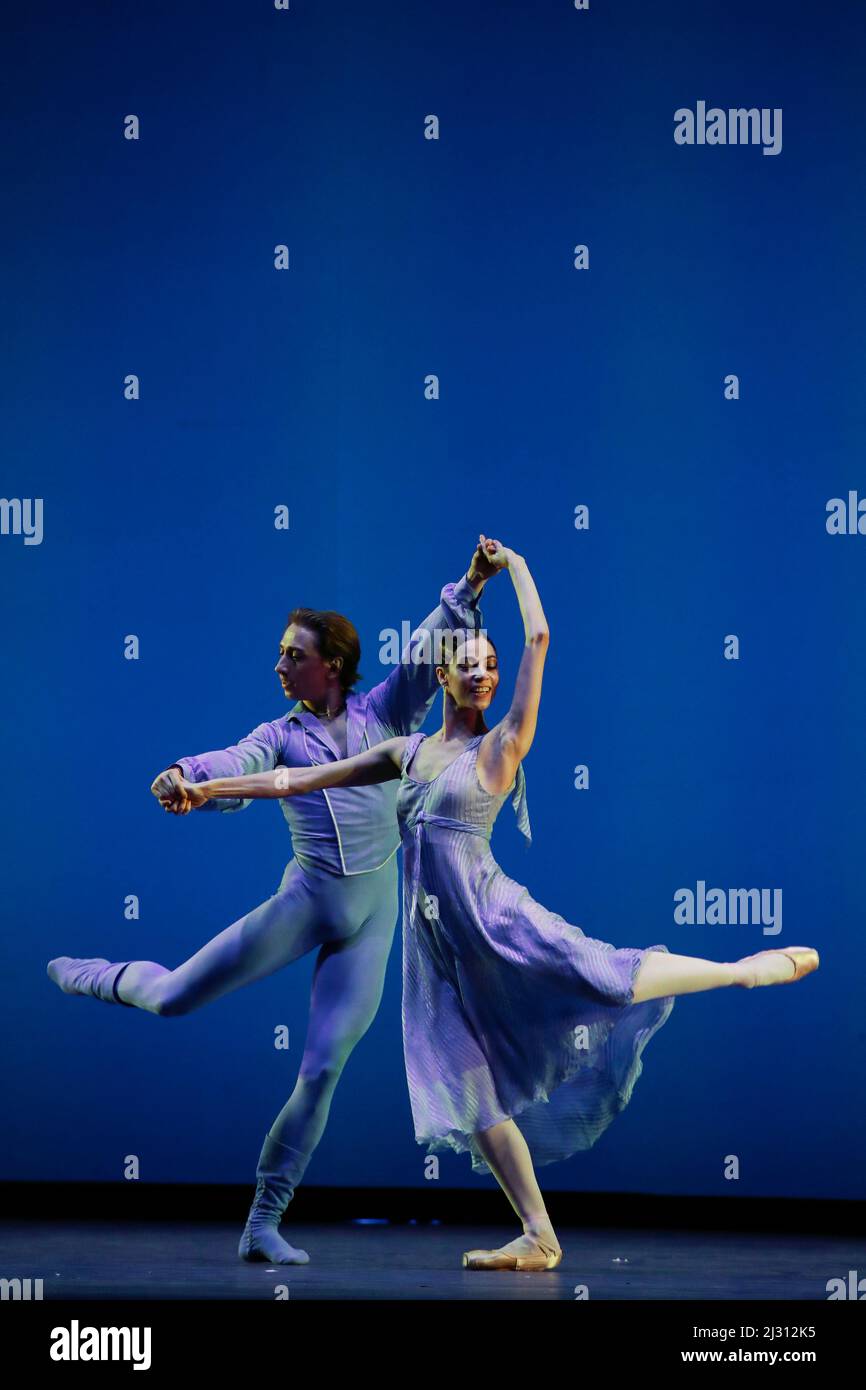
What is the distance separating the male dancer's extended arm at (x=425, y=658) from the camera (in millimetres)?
5270

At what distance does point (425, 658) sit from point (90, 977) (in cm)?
137

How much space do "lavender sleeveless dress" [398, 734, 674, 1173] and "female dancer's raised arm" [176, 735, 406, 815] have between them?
0.41 ft

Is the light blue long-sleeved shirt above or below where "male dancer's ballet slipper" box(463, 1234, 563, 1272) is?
above

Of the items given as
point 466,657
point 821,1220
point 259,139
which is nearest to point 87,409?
point 259,139

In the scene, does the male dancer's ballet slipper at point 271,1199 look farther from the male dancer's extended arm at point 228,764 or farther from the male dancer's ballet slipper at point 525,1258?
the male dancer's extended arm at point 228,764

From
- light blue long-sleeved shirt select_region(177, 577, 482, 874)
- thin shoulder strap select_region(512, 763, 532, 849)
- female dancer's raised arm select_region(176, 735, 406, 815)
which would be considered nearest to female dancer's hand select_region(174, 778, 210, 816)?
female dancer's raised arm select_region(176, 735, 406, 815)

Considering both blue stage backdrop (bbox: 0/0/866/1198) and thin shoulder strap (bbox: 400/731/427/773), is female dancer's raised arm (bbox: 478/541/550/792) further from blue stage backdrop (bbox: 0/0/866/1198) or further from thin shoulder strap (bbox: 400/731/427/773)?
blue stage backdrop (bbox: 0/0/866/1198)

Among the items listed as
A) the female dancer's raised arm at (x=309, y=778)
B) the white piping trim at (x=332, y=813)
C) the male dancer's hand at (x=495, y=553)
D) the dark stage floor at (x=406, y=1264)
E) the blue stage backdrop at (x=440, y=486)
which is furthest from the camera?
the blue stage backdrop at (x=440, y=486)

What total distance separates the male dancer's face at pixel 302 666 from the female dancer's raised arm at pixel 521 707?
662mm

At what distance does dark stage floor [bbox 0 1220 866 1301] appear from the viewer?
4.60 m

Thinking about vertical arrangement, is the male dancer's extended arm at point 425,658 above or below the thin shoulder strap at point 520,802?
above

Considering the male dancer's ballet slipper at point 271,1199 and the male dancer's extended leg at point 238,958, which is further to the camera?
the male dancer's extended leg at point 238,958

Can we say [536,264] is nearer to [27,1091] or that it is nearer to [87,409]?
[87,409]

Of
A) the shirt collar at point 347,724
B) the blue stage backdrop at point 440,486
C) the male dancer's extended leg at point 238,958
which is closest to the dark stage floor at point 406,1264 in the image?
the blue stage backdrop at point 440,486
